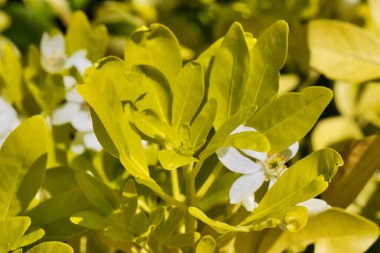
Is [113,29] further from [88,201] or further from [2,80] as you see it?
[88,201]

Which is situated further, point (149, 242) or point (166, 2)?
point (166, 2)

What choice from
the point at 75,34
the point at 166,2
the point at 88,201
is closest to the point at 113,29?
the point at 166,2

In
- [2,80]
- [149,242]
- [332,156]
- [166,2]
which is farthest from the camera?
[166,2]

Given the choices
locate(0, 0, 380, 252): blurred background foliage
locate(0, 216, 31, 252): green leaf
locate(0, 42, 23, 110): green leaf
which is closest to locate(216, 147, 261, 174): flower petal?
locate(0, 0, 380, 252): blurred background foliage

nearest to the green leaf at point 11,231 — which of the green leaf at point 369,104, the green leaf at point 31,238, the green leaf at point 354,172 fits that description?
the green leaf at point 31,238

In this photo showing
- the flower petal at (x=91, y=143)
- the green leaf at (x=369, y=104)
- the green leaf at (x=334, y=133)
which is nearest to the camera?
the flower petal at (x=91, y=143)

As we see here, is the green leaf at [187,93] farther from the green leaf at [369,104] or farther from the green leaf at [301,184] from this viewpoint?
the green leaf at [369,104]

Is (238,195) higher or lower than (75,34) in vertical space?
lower
